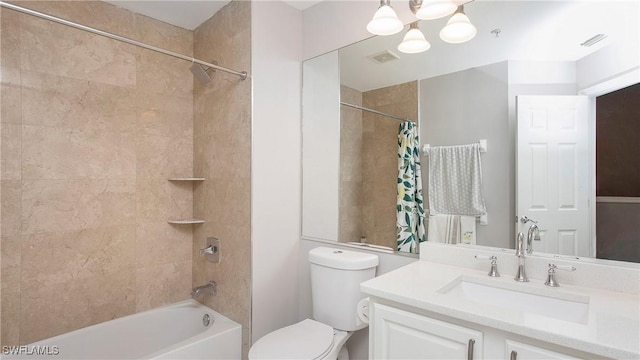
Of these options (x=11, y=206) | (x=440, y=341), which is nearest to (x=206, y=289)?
(x=11, y=206)

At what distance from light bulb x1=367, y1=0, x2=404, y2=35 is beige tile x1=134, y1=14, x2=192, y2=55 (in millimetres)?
1691

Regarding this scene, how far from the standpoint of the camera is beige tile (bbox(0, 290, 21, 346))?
1729 millimetres

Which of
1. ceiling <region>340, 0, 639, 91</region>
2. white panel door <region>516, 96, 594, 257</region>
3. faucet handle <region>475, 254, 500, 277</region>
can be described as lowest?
faucet handle <region>475, 254, 500, 277</region>

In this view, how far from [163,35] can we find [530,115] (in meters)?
2.48

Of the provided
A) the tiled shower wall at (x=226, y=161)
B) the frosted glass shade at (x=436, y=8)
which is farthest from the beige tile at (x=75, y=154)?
the frosted glass shade at (x=436, y=8)

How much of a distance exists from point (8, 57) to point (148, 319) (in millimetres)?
1807

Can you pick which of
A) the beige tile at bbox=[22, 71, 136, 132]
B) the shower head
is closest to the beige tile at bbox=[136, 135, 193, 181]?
the beige tile at bbox=[22, 71, 136, 132]

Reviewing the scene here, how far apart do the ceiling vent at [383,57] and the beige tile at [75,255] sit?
6.53 ft

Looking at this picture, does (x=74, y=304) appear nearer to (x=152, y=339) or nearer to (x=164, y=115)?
(x=152, y=339)

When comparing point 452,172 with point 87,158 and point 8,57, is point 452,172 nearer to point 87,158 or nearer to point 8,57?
point 87,158

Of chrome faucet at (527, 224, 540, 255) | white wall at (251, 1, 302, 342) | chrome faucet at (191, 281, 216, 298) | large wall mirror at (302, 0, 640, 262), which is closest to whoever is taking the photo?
large wall mirror at (302, 0, 640, 262)

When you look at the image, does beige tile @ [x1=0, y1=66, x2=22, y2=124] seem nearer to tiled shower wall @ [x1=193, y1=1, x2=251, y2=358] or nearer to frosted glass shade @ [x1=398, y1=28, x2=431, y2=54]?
tiled shower wall @ [x1=193, y1=1, x2=251, y2=358]

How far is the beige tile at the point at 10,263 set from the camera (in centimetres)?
174

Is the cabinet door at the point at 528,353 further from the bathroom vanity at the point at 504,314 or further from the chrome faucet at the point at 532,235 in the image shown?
the chrome faucet at the point at 532,235
